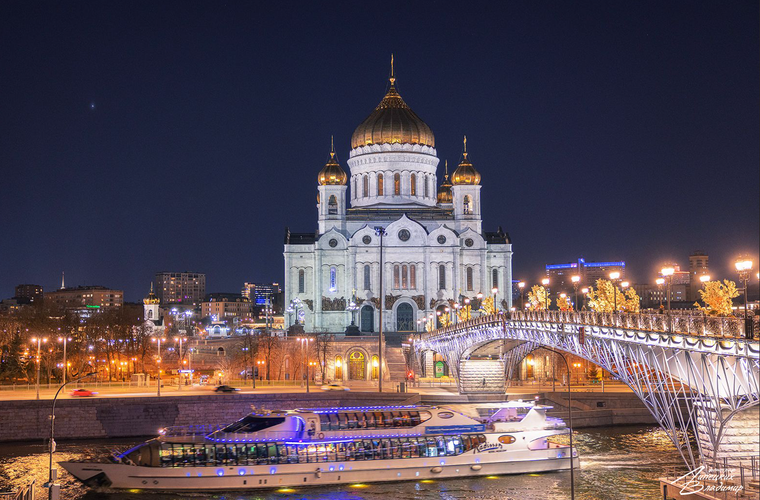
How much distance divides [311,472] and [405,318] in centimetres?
6089

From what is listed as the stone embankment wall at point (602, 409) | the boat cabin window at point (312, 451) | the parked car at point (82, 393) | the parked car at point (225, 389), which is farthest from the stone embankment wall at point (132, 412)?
the stone embankment wall at point (602, 409)

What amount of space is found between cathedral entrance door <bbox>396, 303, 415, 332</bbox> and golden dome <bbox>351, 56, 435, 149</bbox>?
808 inches

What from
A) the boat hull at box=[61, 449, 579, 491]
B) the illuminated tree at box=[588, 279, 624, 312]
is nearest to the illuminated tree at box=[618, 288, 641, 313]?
the illuminated tree at box=[588, 279, 624, 312]

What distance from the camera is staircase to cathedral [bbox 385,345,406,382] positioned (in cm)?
8956

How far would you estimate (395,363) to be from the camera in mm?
91500

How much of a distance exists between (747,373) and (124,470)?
2915cm

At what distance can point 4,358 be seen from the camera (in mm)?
81875

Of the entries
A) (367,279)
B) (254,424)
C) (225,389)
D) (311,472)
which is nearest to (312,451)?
(311,472)

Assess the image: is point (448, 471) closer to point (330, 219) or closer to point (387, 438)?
point (387, 438)

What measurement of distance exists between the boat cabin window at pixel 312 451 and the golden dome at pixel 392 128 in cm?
6754

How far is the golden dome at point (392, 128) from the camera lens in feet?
370

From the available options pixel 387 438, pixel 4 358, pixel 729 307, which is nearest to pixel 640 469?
pixel 387 438

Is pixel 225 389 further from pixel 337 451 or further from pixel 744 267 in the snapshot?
pixel 744 267

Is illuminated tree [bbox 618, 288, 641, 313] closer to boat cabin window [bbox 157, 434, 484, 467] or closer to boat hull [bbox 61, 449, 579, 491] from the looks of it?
boat hull [bbox 61, 449, 579, 491]
